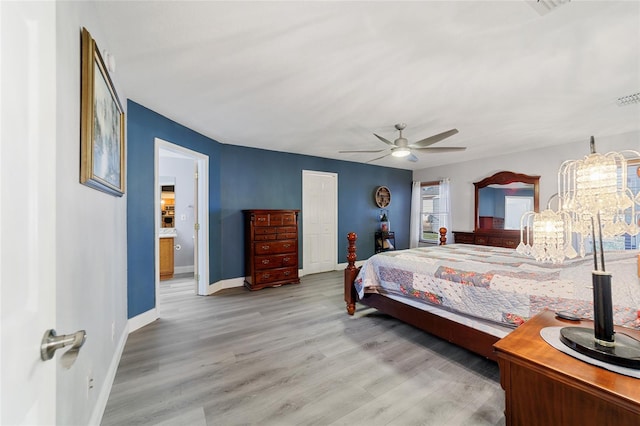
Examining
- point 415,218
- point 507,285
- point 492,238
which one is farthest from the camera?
point 415,218

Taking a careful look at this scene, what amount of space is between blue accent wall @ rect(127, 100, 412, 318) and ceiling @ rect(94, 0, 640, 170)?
0.42m

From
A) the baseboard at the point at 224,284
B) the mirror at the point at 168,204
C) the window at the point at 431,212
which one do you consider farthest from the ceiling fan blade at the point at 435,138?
the mirror at the point at 168,204

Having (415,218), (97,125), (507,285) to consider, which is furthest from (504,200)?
(97,125)

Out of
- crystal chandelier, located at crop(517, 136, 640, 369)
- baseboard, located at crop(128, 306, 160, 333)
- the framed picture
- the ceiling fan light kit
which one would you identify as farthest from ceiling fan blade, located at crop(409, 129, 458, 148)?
baseboard, located at crop(128, 306, 160, 333)

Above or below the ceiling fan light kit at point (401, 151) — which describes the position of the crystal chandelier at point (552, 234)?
below

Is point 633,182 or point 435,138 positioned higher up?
point 435,138

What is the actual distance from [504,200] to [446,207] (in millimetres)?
1151

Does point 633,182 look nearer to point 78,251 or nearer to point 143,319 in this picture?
point 78,251

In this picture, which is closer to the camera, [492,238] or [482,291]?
[482,291]

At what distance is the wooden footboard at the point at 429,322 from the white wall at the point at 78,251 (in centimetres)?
231

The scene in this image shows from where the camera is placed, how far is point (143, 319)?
286cm

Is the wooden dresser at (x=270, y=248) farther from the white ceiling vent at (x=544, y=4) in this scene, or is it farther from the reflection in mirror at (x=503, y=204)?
the reflection in mirror at (x=503, y=204)

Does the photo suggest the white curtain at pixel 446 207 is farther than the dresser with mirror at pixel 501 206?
Yes

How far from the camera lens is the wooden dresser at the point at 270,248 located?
4141 millimetres
